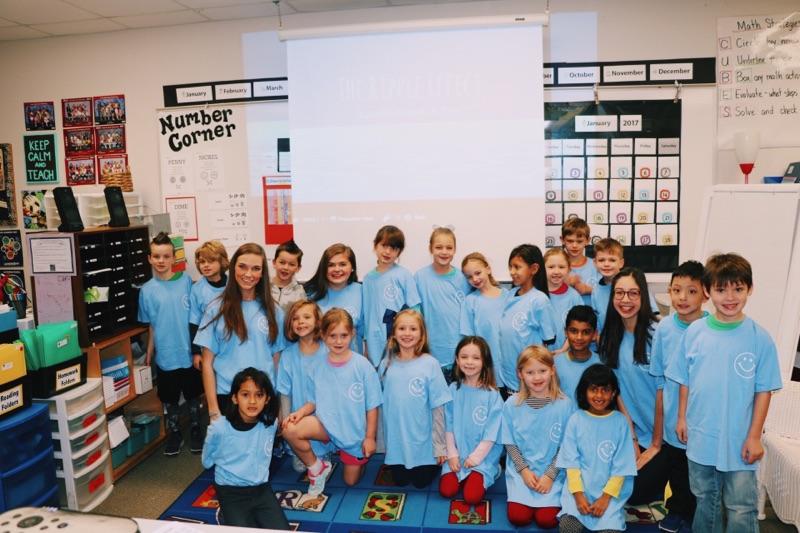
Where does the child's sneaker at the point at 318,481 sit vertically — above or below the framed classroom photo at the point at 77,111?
below

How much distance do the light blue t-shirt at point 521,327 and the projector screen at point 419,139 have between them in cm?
80

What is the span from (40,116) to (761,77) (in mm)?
4570

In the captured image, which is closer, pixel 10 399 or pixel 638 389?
pixel 10 399

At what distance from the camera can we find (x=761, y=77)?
136 inches

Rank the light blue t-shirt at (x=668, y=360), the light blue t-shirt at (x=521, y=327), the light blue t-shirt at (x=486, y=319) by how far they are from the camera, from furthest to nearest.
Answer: the light blue t-shirt at (x=486, y=319)
the light blue t-shirt at (x=521, y=327)
the light blue t-shirt at (x=668, y=360)

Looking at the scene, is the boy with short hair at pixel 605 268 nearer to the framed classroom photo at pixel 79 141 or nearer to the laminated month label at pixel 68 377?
the laminated month label at pixel 68 377

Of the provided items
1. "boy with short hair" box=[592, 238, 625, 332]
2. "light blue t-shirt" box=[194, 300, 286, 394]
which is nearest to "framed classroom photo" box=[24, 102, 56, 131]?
"light blue t-shirt" box=[194, 300, 286, 394]

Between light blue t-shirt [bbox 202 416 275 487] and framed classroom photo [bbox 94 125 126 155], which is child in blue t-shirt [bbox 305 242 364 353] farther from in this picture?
framed classroom photo [bbox 94 125 126 155]

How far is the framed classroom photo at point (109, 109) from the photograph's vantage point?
159 inches

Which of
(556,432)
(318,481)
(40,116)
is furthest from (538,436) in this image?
(40,116)

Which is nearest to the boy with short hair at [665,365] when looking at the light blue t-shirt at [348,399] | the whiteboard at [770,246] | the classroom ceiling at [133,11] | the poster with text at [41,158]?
the whiteboard at [770,246]

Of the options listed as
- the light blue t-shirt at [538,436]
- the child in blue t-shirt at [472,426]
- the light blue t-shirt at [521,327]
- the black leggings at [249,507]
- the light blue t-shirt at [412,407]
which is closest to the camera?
the black leggings at [249,507]

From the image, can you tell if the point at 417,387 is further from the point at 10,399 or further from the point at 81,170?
the point at 81,170

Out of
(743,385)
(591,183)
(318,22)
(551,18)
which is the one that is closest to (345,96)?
(318,22)
